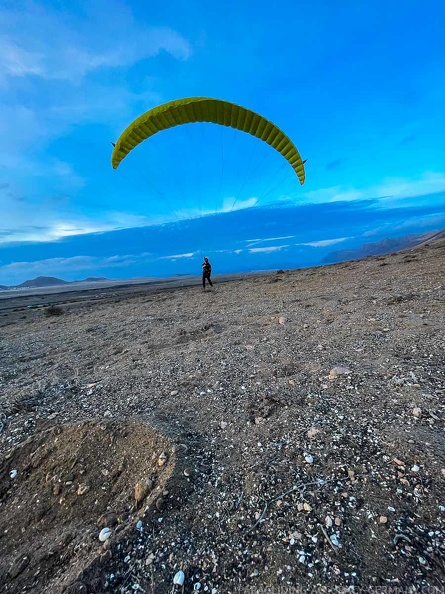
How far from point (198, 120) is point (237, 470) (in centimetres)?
1444

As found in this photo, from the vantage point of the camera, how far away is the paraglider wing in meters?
12.5

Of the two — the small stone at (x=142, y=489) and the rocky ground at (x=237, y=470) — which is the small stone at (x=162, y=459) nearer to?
the rocky ground at (x=237, y=470)

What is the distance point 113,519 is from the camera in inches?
144

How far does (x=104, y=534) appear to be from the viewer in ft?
11.4

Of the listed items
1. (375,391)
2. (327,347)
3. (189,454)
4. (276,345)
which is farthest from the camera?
(276,345)

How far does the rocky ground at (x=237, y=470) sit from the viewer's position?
2.97 meters

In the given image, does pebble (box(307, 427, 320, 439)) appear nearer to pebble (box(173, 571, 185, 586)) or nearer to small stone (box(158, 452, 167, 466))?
small stone (box(158, 452, 167, 466))

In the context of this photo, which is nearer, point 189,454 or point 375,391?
point 189,454

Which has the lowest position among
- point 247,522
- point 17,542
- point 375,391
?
point 17,542

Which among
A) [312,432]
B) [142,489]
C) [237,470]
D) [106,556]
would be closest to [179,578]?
[106,556]

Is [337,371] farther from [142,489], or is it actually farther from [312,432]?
[142,489]

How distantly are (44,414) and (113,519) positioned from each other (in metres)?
3.53

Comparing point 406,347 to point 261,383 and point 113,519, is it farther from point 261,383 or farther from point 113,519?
point 113,519

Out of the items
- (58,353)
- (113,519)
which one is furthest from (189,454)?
(58,353)
